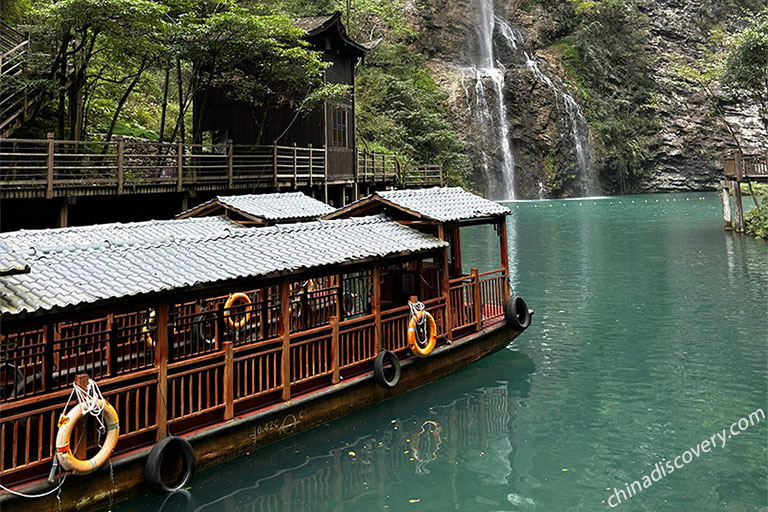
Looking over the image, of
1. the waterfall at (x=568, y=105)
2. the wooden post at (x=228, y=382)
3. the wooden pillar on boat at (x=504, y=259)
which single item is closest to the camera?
the wooden post at (x=228, y=382)

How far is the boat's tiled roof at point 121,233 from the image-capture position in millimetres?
8898

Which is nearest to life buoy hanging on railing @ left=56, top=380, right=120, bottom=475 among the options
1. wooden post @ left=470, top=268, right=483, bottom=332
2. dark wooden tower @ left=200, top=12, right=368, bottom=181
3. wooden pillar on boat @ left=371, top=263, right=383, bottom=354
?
wooden pillar on boat @ left=371, top=263, right=383, bottom=354

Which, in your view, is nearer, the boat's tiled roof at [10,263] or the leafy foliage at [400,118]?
the boat's tiled roof at [10,263]

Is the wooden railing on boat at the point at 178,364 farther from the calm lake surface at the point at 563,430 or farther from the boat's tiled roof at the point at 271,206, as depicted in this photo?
the boat's tiled roof at the point at 271,206

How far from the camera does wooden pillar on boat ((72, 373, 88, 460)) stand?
614 centimetres

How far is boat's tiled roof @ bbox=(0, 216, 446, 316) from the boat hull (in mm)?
1863

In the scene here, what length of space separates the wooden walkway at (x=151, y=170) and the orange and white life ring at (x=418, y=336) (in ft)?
30.5

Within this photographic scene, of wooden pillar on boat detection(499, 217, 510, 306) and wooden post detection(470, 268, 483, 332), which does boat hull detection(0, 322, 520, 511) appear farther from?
wooden pillar on boat detection(499, 217, 510, 306)

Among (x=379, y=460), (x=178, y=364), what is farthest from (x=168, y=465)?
(x=379, y=460)

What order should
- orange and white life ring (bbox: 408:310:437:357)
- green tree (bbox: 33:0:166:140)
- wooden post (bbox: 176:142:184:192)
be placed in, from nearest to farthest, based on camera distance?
orange and white life ring (bbox: 408:310:437:357) < green tree (bbox: 33:0:166:140) < wooden post (bbox: 176:142:184:192)

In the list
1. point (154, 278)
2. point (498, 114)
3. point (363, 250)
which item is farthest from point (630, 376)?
point (498, 114)

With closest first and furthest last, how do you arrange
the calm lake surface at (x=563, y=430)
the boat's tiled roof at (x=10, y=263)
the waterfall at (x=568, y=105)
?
the boat's tiled roof at (x=10, y=263) < the calm lake surface at (x=563, y=430) < the waterfall at (x=568, y=105)

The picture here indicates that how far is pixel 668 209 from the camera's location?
44.6 meters

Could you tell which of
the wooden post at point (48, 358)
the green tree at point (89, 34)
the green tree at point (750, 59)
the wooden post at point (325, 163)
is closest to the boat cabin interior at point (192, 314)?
the wooden post at point (48, 358)
